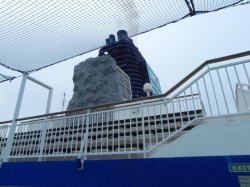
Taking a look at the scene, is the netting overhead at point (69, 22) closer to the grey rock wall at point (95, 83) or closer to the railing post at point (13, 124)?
the railing post at point (13, 124)

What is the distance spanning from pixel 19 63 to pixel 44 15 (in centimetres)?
146

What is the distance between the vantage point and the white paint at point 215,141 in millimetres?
1723

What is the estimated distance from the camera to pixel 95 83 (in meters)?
6.57

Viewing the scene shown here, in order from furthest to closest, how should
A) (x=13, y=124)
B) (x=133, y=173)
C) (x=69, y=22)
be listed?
(x=13, y=124)
(x=69, y=22)
(x=133, y=173)

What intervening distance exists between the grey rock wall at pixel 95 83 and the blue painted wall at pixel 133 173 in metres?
3.59

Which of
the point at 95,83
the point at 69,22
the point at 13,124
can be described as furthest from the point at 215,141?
the point at 95,83

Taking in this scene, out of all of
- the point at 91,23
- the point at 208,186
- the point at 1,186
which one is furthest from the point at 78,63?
the point at 208,186

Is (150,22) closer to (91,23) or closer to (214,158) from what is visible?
(91,23)

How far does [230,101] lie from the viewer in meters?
1.95

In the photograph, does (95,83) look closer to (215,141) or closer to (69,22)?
(69,22)

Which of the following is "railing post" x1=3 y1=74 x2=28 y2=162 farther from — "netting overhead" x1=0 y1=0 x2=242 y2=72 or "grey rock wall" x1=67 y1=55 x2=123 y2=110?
"grey rock wall" x1=67 y1=55 x2=123 y2=110

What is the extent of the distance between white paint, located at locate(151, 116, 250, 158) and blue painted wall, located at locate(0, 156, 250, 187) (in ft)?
0.34

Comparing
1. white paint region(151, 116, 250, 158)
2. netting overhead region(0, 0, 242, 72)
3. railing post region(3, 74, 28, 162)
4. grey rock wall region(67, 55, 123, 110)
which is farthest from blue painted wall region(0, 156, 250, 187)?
grey rock wall region(67, 55, 123, 110)

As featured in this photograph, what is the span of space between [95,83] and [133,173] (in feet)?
16.2
